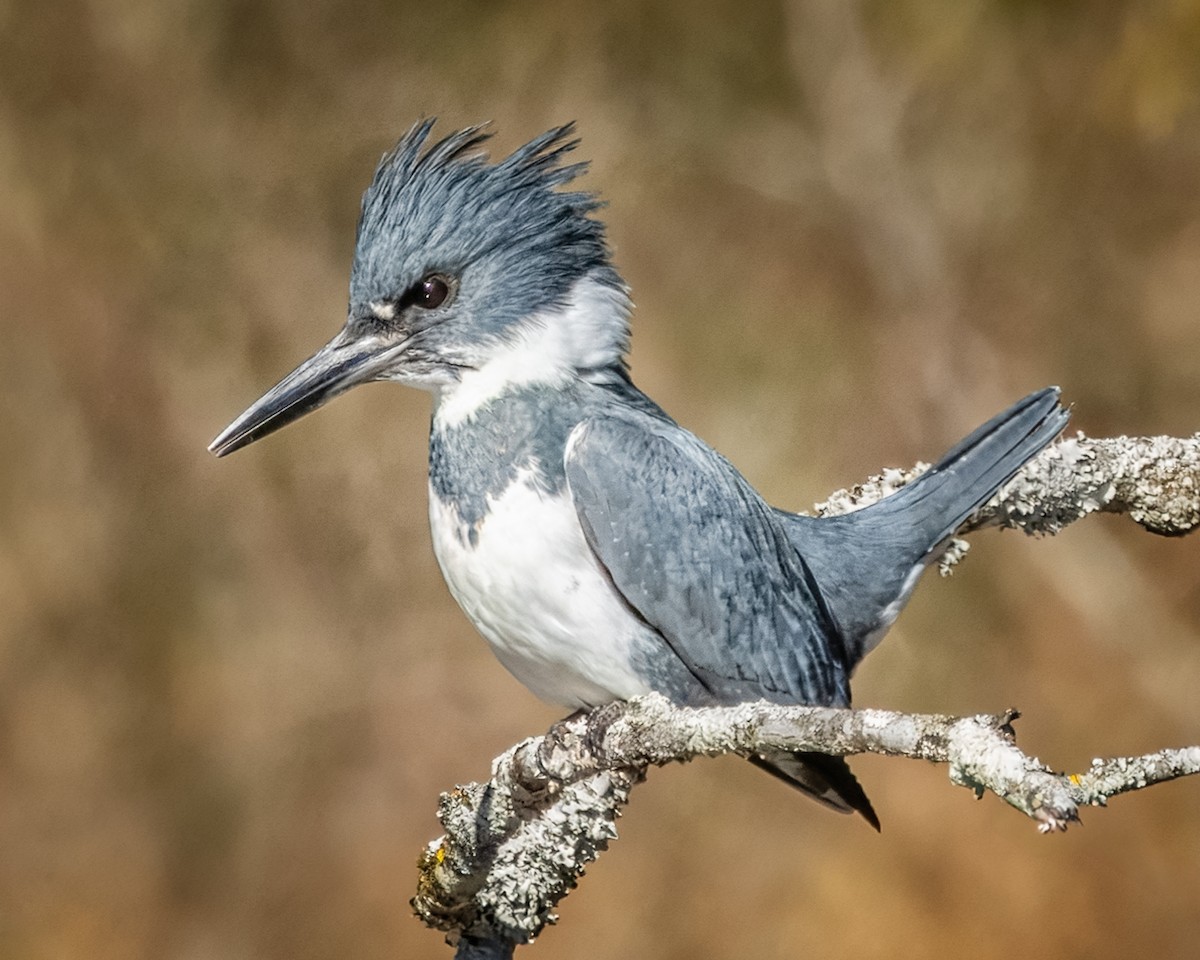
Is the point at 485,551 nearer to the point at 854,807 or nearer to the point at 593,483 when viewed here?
the point at 593,483

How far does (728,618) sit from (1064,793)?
61 cm

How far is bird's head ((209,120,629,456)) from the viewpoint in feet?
4.10

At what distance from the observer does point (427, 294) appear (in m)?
1.26

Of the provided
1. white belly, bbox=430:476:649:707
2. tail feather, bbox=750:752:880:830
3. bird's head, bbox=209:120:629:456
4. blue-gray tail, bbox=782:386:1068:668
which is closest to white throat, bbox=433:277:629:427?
bird's head, bbox=209:120:629:456

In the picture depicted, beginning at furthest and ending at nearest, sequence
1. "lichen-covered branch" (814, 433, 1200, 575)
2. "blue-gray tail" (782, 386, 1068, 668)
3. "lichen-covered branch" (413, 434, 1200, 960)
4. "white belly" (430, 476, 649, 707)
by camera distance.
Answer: "lichen-covered branch" (814, 433, 1200, 575) → "blue-gray tail" (782, 386, 1068, 668) → "white belly" (430, 476, 649, 707) → "lichen-covered branch" (413, 434, 1200, 960)

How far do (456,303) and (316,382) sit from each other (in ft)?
0.48

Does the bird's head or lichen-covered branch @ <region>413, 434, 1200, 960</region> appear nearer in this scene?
lichen-covered branch @ <region>413, 434, 1200, 960</region>

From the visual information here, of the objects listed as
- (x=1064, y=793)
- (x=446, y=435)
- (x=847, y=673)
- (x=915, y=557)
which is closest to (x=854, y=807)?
(x=847, y=673)

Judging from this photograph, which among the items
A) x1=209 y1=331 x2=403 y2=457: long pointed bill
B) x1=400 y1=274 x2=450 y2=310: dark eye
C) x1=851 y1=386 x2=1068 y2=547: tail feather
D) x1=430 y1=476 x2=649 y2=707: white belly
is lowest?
x1=430 y1=476 x2=649 y2=707: white belly

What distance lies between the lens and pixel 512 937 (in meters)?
1.34

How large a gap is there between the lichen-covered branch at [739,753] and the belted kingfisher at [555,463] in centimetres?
9

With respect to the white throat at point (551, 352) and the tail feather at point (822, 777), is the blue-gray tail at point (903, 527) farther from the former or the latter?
the white throat at point (551, 352)

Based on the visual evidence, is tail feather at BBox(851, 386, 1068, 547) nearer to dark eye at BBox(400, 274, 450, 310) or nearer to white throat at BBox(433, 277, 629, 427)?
white throat at BBox(433, 277, 629, 427)

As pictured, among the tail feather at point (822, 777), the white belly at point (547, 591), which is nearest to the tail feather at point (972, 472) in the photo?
the tail feather at point (822, 777)
